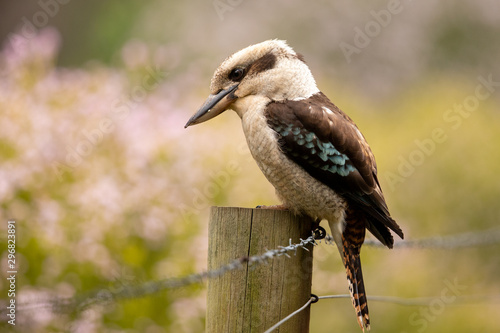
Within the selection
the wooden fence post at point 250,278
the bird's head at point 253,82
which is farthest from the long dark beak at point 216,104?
the wooden fence post at point 250,278

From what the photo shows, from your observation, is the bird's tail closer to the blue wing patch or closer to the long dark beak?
the blue wing patch

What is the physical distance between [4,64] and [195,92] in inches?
45.1

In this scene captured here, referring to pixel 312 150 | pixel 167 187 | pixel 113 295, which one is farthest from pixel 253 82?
→ pixel 167 187

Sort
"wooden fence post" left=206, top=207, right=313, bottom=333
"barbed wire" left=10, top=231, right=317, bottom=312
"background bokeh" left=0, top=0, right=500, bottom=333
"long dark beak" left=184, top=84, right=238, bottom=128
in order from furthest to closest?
1. "background bokeh" left=0, top=0, right=500, bottom=333
2. "long dark beak" left=184, top=84, right=238, bottom=128
3. "wooden fence post" left=206, top=207, right=313, bottom=333
4. "barbed wire" left=10, top=231, right=317, bottom=312

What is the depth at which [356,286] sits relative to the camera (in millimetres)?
1965

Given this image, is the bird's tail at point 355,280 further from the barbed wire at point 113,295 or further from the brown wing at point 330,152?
the barbed wire at point 113,295

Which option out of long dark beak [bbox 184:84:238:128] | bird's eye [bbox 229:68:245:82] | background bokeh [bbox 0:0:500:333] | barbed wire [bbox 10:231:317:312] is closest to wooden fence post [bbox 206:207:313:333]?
barbed wire [bbox 10:231:317:312]

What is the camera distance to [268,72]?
212cm

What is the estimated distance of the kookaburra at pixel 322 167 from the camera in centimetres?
195

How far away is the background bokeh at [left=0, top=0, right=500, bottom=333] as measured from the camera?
9.61 feet

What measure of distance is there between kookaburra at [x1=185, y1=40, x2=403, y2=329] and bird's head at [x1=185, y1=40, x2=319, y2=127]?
0.01 metres

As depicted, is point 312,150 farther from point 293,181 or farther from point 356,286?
point 356,286

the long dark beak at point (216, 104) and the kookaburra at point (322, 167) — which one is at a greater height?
the long dark beak at point (216, 104)

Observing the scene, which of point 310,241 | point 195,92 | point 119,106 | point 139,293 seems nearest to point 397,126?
point 195,92
